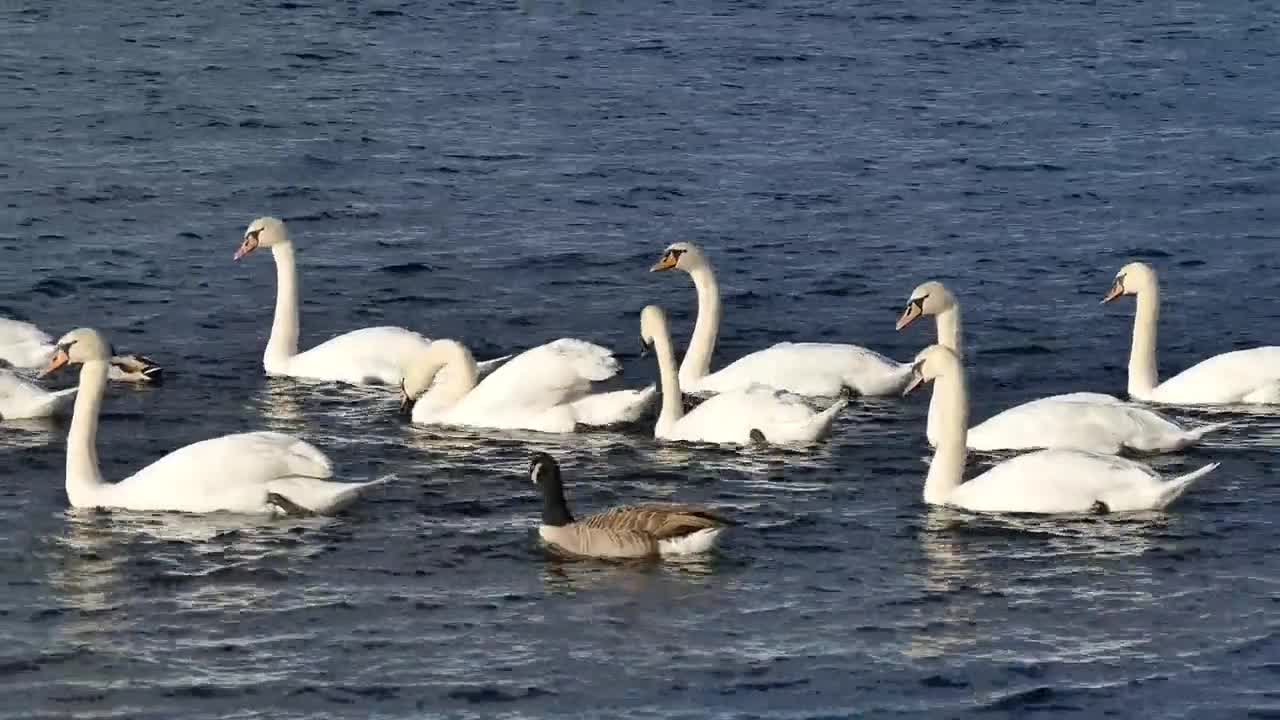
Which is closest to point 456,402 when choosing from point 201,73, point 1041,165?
point 1041,165

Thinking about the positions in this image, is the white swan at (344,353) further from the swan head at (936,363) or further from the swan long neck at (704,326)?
the swan head at (936,363)

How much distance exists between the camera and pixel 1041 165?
31.0 meters

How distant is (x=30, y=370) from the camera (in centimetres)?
2131

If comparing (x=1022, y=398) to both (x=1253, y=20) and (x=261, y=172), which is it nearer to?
(x=261, y=172)

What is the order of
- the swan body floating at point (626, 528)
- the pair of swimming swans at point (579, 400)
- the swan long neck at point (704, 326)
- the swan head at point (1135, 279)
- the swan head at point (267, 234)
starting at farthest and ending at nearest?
the swan head at point (267, 234), the swan long neck at point (704, 326), the swan head at point (1135, 279), the pair of swimming swans at point (579, 400), the swan body floating at point (626, 528)

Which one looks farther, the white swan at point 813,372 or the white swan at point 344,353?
the white swan at point 344,353

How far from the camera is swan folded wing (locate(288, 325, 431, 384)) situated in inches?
842

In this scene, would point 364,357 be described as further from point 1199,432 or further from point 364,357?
point 1199,432

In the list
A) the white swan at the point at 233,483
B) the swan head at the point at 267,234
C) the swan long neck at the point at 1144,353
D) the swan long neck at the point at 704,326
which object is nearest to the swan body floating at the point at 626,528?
the white swan at the point at 233,483

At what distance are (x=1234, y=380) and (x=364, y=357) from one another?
695 cm

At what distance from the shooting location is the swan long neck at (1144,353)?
68.8 ft

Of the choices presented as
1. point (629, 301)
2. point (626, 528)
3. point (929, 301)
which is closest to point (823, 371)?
point (929, 301)

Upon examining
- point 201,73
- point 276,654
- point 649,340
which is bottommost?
point 276,654

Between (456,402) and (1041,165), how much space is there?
12.5 m
